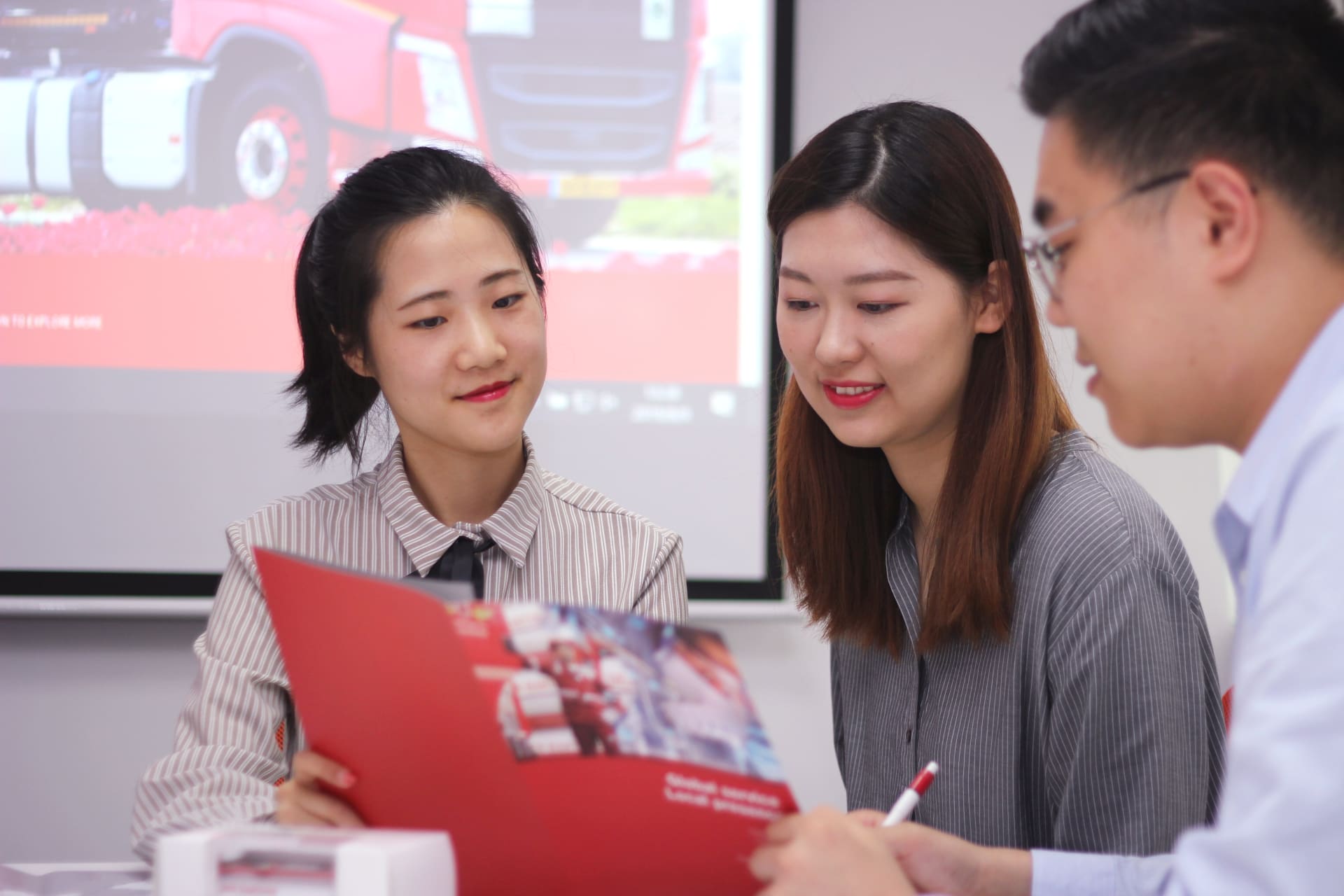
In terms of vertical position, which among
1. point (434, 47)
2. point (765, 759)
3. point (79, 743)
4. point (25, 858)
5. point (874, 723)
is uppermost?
point (434, 47)

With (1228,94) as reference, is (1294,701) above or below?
below

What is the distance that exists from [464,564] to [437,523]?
0.06 meters

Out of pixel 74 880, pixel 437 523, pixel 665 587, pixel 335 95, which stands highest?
pixel 335 95

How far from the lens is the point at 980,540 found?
1250 millimetres

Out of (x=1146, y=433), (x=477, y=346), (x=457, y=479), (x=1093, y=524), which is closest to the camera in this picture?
(x=1146, y=433)

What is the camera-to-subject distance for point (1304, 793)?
605 mm

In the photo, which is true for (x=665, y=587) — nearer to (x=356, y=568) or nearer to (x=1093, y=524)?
(x=356, y=568)

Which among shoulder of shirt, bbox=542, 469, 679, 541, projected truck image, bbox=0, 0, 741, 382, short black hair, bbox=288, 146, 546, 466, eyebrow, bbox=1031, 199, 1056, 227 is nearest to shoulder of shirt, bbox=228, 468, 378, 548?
short black hair, bbox=288, 146, 546, 466

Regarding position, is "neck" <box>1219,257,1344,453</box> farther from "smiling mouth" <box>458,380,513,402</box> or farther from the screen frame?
the screen frame

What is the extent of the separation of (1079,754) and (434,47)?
2.24m

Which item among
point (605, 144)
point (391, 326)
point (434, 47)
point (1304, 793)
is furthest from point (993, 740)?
point (434, 47)

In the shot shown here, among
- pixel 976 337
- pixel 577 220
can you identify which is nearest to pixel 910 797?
pixel 976 337

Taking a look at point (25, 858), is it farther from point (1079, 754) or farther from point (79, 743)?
point (1079, 754)

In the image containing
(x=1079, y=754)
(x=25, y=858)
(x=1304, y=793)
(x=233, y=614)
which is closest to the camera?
(x=1304, y=793)
